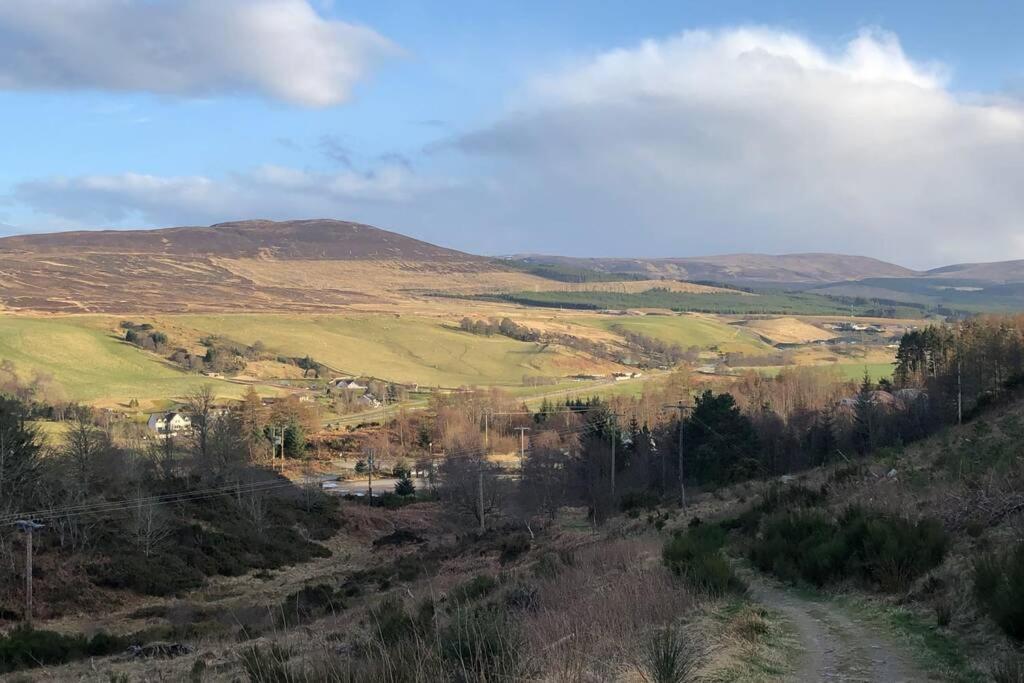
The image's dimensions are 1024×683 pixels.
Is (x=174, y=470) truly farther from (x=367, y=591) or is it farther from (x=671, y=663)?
(x=671, y=663)

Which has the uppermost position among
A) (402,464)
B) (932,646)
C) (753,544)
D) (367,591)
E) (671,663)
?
(671,663)

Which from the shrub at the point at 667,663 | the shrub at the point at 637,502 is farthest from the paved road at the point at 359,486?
the shrub at the point at 667,663

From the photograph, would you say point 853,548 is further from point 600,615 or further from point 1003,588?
point 600,615

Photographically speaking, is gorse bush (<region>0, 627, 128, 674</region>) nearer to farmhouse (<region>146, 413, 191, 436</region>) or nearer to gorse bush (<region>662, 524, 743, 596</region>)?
gorse bush (<region>662, 524, 743, 596</region>)

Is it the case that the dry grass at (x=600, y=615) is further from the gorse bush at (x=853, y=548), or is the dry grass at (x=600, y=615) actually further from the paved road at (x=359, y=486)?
the paved road at (x=359, y=486)

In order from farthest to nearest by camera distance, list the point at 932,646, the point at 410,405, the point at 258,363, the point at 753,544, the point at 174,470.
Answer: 1. the point at 258,363
2. the point at 410,405
3. the point at 174,470
4. the point at 753,544
5. the point at 932,646

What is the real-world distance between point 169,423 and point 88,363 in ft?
116

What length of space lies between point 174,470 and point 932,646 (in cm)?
6755

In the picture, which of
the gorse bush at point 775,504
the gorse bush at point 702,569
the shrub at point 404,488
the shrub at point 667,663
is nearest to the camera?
the shrub at point 667,663

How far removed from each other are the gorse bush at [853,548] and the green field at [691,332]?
15333 centimetres

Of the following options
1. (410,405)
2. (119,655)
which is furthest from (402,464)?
(119,655)

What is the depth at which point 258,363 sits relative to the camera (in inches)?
5118

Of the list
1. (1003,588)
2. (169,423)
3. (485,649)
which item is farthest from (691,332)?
(485,649)

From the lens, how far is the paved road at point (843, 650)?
295 inches
